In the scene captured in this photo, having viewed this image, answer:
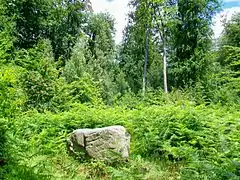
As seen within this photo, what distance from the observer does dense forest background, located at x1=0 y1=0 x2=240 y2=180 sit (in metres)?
5.12

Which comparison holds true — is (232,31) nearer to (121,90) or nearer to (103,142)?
(121,90)

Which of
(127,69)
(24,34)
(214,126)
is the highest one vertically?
(24,34)

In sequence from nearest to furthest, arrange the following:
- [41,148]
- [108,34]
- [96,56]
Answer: [41,148]
[96,56]
[108,34]

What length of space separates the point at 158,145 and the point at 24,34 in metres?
14.5

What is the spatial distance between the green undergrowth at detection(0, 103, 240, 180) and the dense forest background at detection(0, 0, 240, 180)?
0.02 m

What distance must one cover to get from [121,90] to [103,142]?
13544 mm

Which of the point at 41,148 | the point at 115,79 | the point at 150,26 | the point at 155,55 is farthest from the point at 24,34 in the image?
the point at 41,148

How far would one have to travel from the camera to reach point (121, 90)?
19.3 meters

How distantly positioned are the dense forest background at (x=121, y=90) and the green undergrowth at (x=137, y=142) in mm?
20

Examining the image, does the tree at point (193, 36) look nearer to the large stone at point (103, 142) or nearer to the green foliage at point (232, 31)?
the green foliage at point (232, 31)

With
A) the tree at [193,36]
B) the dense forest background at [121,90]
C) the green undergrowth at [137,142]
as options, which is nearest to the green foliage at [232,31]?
the dense forest background at [121,90]

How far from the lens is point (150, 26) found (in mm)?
18375

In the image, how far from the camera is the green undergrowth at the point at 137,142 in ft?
15.9

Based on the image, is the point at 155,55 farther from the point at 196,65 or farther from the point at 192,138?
the point at 192,138
